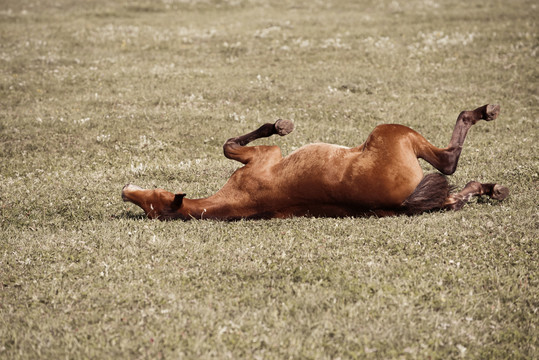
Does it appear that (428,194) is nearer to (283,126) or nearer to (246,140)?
(283,126)

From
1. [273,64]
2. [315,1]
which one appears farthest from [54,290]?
[315,1]

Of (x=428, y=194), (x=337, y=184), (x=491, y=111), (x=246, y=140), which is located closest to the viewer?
(x=337, y=184)

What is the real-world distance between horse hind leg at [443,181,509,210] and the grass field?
19 centimetres

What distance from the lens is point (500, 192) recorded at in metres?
7.98

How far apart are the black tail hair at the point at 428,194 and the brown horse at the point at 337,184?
1 centimetres

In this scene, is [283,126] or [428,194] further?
[283,126]

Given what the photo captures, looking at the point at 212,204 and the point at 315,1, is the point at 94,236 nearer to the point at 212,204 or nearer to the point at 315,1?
the point at 212,204

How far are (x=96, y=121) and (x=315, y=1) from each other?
19610 millimetres

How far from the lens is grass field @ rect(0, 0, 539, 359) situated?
5.12 m

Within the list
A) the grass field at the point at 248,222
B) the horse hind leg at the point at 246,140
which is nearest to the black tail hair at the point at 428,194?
the grass field at the point at 248,222

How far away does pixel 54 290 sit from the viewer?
5.83 metres

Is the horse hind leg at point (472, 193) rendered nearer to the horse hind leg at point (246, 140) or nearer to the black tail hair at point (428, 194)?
the black tail hair at point (428, 194)

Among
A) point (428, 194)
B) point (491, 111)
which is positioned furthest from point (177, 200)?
point (491, 111)

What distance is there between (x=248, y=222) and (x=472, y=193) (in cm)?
337
